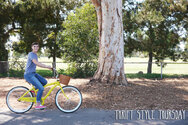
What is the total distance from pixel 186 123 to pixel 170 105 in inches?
63.5

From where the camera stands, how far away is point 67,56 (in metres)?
13.3

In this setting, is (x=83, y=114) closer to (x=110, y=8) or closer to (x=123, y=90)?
(x=123, y=90)

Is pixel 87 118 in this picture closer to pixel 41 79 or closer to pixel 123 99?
pixel 41 79

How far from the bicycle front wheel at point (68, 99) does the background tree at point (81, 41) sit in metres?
7.22

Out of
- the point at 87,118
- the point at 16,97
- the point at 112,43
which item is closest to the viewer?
the point at 87,118

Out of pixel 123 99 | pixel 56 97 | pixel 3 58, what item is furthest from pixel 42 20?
pixel 56 97

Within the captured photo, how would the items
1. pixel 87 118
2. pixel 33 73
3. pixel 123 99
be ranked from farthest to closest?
pixel 123 99 < pixel 33 73 < pixel 87 118

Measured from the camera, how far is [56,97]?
5523 millimetres

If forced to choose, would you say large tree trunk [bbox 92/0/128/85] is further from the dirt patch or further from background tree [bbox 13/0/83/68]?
background tree [bbox 13/0/83/68]

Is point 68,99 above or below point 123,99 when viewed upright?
above

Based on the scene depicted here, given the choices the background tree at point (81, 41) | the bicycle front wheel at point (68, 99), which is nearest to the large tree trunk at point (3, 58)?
the background tree at point (81, 41)

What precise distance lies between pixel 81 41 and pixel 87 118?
8214 millimetres

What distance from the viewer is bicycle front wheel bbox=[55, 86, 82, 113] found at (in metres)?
5.55

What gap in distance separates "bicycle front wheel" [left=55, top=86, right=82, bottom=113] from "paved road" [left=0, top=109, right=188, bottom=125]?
6.8 inches
